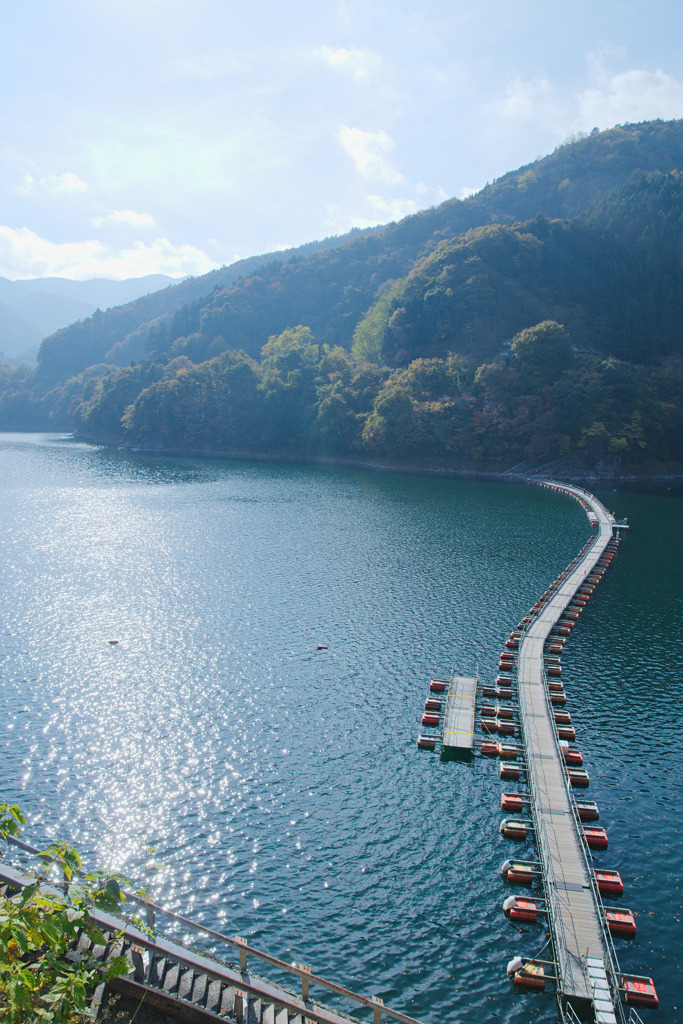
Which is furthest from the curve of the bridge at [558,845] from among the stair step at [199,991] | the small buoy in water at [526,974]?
the stair step at [199,991]

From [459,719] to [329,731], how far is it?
9974 millimetres

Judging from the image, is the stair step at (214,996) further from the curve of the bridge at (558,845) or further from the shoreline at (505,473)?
the shoreline at (505,473)

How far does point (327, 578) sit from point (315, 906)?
154 ft

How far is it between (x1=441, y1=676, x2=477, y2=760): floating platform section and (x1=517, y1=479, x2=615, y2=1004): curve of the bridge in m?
3.86

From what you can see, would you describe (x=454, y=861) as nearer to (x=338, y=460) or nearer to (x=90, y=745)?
(x=90, y=745)

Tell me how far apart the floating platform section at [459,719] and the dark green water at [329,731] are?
5.10ft

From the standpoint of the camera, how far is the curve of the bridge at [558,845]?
84.0ft

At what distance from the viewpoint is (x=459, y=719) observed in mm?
44719

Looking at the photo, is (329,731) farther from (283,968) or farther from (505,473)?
(505,473)

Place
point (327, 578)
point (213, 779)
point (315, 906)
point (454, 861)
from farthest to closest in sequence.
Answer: point (327, 578)
point (213, 779)
point (454, 861)
point (315, 906)

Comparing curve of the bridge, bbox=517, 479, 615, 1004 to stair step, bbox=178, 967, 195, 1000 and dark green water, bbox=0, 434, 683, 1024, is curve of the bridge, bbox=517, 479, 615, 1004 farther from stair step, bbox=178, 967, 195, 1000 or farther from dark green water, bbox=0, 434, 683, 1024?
stair step, bbox=178, 967, 195, 1000

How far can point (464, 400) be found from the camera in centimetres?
15425

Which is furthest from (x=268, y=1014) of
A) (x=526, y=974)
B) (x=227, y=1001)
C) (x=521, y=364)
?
(x=521, y=364)

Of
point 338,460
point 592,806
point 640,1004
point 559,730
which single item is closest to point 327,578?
point 559,730
